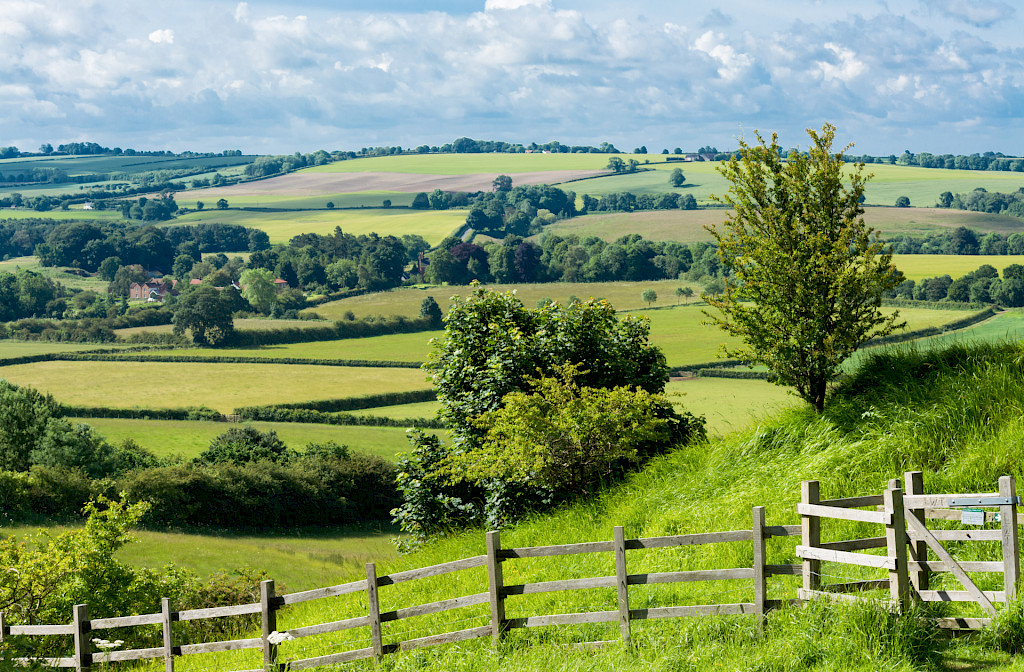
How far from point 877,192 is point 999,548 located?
181 meters

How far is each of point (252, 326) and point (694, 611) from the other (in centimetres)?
12336

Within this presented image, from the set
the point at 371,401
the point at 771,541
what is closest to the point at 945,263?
the point at 371,401

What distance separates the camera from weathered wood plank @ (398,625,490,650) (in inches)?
484

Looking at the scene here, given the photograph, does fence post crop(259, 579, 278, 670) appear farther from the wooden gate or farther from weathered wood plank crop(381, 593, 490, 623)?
the wooden gate

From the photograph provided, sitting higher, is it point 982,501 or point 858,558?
point 982,501

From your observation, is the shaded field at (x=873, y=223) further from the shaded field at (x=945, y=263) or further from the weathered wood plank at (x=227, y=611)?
the weathered wood plank at (x=227, y=611)

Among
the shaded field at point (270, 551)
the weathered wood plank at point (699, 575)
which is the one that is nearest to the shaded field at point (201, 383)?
the shaded field at point (270, 551)

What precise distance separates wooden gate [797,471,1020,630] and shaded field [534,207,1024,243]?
11672 cm

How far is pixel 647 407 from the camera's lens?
23766mm

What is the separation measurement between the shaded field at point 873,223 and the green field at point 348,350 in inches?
1775

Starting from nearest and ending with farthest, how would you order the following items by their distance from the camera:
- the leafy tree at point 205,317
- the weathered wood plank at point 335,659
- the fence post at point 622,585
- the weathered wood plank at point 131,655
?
the fence post at point 622,585 → the weathered wood plank at point 335,659 → the weathered wood plank at point 131,655 → the leafy tree at point 205,317

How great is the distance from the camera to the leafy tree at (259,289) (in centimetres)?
15662

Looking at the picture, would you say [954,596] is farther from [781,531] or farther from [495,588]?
[495,588]

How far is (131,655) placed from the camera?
49.1 feet
